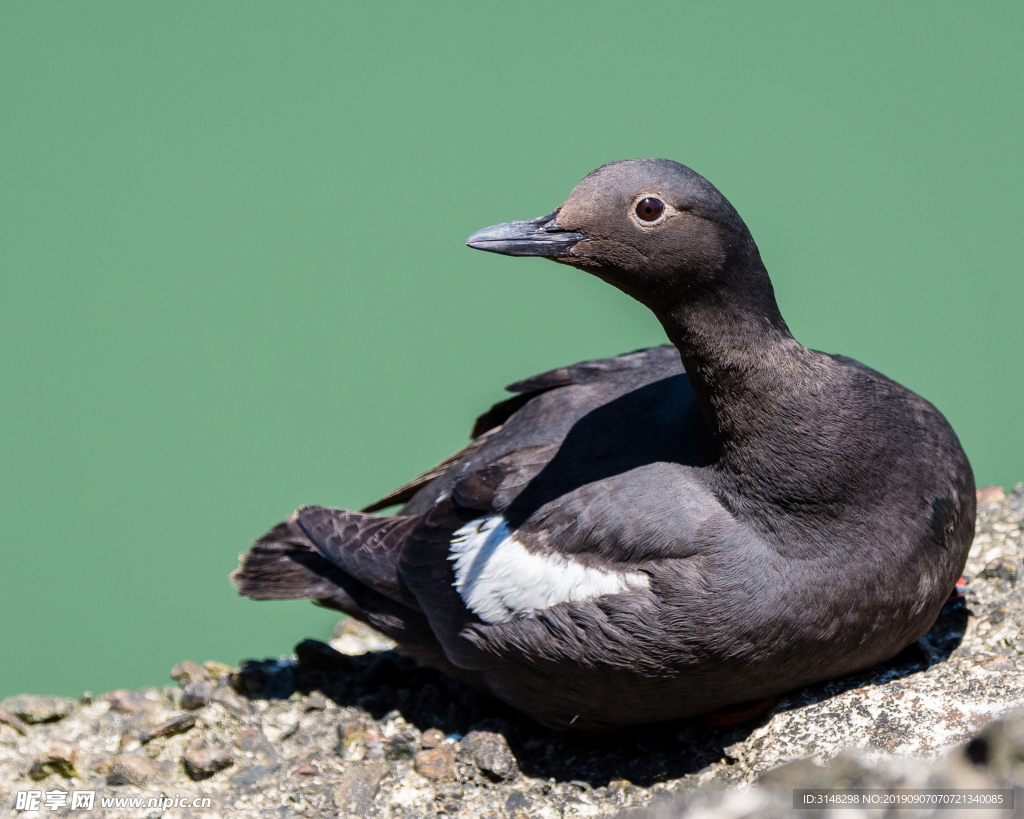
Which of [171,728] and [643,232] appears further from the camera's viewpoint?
[171,728]

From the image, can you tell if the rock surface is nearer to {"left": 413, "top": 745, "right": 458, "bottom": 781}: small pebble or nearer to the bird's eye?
{"left": 413, "top": 745, "right": 458, "bottom": 781}: small pebble

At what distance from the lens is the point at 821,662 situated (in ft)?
12.1

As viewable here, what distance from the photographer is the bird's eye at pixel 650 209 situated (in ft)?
10.6

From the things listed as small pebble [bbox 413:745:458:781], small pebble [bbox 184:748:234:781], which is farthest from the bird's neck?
small pebble [bbox 184:748:234:781]

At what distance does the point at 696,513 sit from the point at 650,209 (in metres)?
1.09

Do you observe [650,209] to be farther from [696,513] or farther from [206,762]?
[206,762]

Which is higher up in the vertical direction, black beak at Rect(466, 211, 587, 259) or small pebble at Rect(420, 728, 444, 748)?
black beak at Rect(466, 211, 587, 259)

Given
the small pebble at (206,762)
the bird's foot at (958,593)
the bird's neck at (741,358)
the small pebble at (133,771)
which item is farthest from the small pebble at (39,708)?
the bird's foot at (958,593)

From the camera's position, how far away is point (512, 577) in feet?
12.9

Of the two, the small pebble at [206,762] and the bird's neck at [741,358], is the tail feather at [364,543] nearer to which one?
the small pebble at [206,762]

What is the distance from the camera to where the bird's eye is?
3.24m

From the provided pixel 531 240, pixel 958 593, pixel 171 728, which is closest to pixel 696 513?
pixel 531 240

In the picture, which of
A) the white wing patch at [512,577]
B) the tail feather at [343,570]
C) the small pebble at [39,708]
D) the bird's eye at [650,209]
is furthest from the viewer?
the small pebble at [39,708]

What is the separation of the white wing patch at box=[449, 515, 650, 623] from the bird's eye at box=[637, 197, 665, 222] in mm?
1246
